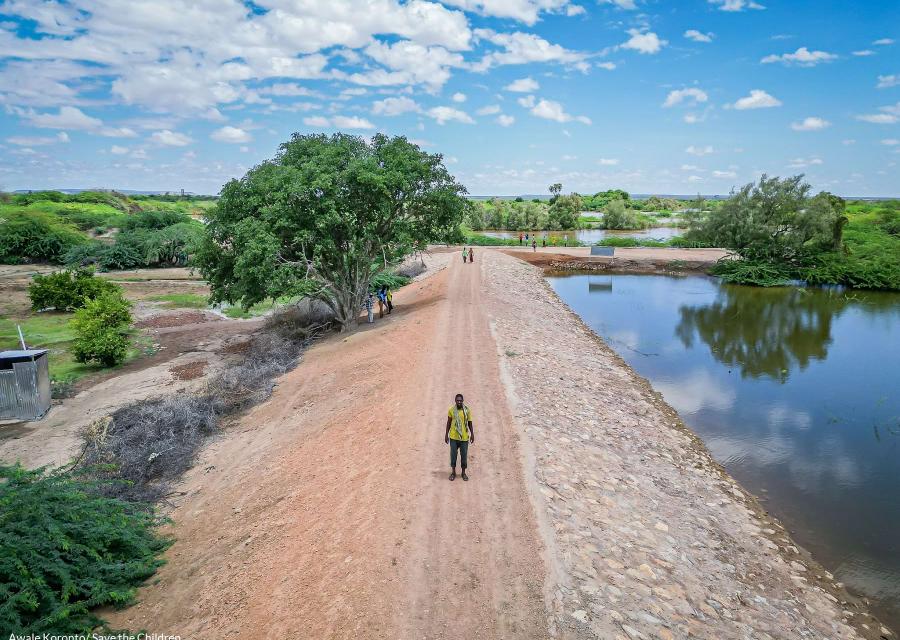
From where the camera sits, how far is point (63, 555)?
288 inches

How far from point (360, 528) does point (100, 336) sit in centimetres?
1858

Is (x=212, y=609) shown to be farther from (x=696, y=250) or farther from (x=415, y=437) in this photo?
(x=696, y=250)

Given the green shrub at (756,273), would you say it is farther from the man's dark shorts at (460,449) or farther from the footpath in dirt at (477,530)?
the man's dark shorts at (460,449)

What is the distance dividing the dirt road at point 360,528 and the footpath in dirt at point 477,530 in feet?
0.12

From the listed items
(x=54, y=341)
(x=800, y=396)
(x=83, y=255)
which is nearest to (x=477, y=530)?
(x=800, y=396)

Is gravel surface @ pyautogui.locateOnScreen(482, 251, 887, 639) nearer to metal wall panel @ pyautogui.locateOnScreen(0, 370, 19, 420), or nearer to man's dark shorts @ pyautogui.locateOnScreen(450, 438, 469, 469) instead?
man's dark shorts @ pyautogui.locateOnScreen(450, 438, 469, 469)

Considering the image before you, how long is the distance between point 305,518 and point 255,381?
34.1 ft

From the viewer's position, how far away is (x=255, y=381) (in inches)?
741

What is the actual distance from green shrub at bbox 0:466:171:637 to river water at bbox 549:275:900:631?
1303 centimetres

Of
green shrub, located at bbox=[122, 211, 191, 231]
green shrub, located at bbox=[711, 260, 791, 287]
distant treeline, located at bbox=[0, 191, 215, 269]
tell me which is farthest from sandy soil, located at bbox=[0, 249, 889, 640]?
green shrub, located at bbox=[122, 211, 191, 231]

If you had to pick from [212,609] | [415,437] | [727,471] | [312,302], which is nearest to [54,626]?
[212,609]

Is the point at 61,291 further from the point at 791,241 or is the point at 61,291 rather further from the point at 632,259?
the point at 791,241

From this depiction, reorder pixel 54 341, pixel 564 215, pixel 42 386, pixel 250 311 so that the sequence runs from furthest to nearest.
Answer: pixel 564 215 < pixel 250 311 < pixel 54 341 < pixel 42 386

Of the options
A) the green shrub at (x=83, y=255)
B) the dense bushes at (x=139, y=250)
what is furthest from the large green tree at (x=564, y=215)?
the green shrub at (x=83, y=255)
